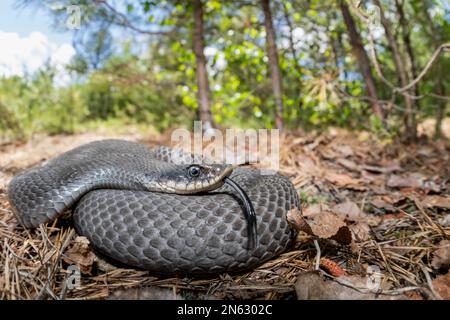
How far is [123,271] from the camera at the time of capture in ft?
7.04

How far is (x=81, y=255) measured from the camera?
2.14 m

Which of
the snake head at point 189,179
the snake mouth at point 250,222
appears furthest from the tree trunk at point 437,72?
the snake mouth at point 250,222

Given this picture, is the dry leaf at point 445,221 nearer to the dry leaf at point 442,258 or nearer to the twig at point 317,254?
the dry leaf at point 442,258

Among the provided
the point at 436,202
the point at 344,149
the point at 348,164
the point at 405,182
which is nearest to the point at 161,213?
the point at 436,202

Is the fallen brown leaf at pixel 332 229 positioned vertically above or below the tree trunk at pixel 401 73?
below

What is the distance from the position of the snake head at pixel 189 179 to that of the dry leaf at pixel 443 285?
138cm

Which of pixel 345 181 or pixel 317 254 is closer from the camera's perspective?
pixel 317 254

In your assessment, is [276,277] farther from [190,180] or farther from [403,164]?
[403,164]

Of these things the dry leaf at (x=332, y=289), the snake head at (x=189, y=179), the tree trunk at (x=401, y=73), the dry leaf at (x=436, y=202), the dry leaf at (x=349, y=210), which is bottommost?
the dry leaf at (x=332, y=289)

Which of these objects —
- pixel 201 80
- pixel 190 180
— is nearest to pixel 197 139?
pixel 201 80

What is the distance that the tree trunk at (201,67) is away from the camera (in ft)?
20.1

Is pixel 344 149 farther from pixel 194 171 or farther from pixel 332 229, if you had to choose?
pixel 194 171

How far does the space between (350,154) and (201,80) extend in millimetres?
3054

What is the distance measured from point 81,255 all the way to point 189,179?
35.2 inches
